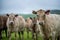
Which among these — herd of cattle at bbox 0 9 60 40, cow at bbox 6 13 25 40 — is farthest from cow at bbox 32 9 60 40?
cow at bbox 6 13 25 40

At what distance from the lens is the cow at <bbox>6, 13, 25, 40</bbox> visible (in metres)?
3.47

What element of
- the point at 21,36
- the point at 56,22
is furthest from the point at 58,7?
the point at 21,36

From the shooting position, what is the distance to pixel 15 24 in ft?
11.5

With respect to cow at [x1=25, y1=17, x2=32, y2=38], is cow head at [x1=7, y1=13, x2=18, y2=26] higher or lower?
higher

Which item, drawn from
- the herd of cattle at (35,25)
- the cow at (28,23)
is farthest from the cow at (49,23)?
the cow at (28,23)

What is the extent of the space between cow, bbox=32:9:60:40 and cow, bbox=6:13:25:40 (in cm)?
24

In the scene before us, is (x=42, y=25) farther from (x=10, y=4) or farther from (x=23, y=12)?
(x=10, y=4)

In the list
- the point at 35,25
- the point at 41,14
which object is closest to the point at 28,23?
the point at 35,25

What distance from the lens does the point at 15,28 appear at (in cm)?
352

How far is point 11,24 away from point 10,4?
31 cm

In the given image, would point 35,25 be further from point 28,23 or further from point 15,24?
point 15,24

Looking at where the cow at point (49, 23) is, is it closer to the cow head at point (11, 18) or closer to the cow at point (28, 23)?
the cow at point (28, 23)

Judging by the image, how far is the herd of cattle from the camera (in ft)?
11.3

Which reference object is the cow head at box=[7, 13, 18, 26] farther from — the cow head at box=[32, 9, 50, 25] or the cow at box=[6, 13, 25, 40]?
the cow head at box=[32, 9, 50, 25]
